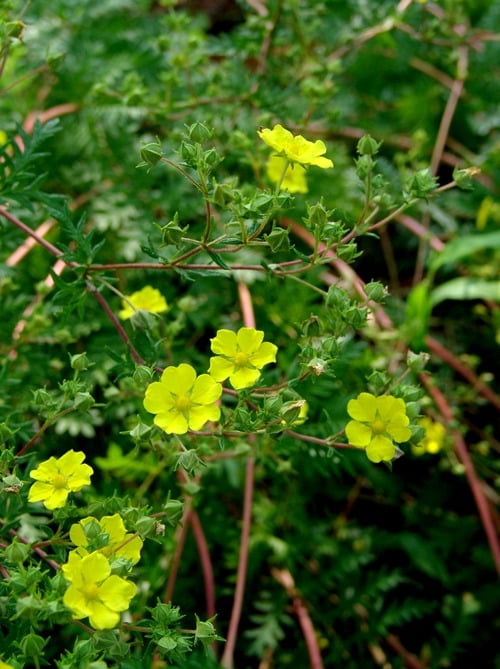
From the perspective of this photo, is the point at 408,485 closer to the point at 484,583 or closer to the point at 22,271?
the point at 484,583

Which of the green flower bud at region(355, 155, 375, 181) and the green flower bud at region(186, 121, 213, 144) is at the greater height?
the green flower bud at region(186, 121, 213, 144)

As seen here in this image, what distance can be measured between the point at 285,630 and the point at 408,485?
46cm

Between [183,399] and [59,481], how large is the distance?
0.60 feet

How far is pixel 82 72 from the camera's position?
2.00 m

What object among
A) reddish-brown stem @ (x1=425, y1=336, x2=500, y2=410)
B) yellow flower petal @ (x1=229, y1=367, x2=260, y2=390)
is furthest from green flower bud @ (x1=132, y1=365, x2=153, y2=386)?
reddish-brown stem @ (x1=425, y1=336, x2=500, y2=410)

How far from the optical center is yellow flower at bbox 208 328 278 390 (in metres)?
0.94

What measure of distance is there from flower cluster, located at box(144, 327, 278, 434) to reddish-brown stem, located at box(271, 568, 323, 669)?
29.8 inches

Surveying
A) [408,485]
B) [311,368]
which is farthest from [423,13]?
[311,368]

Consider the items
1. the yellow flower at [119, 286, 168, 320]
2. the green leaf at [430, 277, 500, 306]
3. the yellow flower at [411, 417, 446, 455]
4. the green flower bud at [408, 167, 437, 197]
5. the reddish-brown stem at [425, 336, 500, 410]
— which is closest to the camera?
the green flower bud at [408, 167, 437, 197]

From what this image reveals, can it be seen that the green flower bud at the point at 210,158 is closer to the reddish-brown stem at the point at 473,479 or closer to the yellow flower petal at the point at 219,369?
the yellow flower petal at the point at 219,369

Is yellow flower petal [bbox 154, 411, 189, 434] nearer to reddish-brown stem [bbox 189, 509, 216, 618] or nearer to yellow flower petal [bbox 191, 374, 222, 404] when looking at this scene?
yellow flower petal [bbox 191, 374, 222, 404]

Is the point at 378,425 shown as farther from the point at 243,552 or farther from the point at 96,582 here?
the point at 243,552

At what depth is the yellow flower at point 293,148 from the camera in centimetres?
95

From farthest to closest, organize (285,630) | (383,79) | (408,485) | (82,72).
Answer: (383,79) < (82,72) < (408,485) < (285,630)
